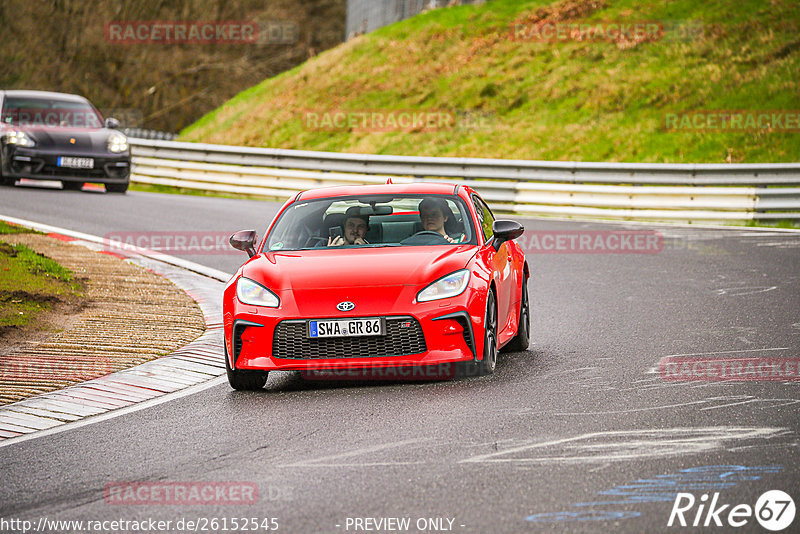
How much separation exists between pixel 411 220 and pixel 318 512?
4.26 m

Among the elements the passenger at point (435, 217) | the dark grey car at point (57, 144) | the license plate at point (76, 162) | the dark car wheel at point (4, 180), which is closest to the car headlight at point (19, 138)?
the dark grey car at point (57, 144)

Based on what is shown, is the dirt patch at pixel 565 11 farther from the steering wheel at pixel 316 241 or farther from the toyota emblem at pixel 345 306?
the toyota emblem at pixel 345 306

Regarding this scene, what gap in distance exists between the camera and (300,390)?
7.83 meters

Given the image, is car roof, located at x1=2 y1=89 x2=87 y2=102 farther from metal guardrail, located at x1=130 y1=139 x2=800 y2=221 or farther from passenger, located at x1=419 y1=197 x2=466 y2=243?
passenger, located at x1=419 y1=197 x2=466 y2=243

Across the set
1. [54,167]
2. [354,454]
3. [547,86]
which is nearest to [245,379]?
[354,454]

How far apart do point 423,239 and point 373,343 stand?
4.51 feet

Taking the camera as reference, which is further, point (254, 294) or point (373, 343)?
point (254, 294)

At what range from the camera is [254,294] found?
7809mm

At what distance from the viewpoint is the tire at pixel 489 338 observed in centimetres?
773

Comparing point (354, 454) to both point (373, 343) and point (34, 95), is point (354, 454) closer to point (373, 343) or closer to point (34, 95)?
point (373, 343)

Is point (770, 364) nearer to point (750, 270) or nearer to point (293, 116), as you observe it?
point (750, 270)

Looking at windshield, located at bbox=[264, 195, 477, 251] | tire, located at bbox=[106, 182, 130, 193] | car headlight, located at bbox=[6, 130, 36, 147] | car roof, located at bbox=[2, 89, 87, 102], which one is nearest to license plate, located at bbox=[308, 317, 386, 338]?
windshield, located at bbox=[264, 195, 477, 251]

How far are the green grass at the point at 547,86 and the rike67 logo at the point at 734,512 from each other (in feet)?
63.6

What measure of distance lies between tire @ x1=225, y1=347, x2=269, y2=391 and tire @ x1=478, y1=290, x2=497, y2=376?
58.7 inches
